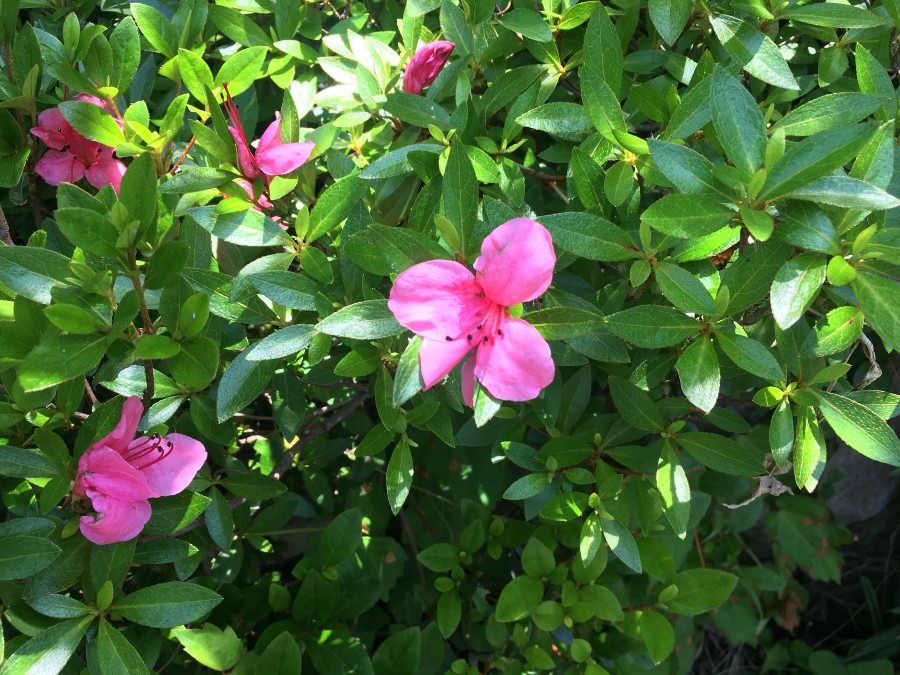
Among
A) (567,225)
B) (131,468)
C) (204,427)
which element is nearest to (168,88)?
(204,427)

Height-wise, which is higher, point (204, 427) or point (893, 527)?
point (204, 427)

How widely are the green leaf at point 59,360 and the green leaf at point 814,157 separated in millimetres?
792

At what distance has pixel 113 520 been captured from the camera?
3.34ft

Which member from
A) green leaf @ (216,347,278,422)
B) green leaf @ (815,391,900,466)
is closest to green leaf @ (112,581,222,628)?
green leaf @ (216,347,278,422)

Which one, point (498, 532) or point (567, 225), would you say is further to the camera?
point (498, 532)

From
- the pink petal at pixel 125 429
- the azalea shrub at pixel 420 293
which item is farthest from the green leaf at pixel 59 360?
the pink petal at pixel 125 429

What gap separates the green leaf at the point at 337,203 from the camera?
108 cm

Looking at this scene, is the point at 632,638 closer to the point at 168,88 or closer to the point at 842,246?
the point at 842,246

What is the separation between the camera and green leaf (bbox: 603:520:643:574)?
117 centimetres

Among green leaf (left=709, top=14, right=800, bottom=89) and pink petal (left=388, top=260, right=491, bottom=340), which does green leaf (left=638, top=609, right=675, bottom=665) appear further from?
green leaf (left=709, top=14, right=800, bottom=89)

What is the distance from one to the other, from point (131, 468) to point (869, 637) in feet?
8.22

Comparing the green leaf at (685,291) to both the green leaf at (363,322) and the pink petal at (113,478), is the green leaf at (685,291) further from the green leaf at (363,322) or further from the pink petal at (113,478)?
the pink petal at (113,478)

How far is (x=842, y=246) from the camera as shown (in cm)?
92

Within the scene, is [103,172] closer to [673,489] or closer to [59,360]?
[59,360]
